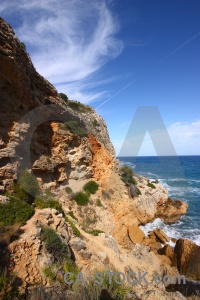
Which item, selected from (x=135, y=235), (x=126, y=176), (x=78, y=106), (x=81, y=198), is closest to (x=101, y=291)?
(x=135, y=235)

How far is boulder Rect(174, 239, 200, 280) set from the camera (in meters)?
12.9

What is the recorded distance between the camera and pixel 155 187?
27953 mm

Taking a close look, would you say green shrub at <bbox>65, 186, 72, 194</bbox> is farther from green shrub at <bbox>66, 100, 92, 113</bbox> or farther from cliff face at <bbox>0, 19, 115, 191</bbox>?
green shrub at <bbox>66, 100, 92, 113</bbox>

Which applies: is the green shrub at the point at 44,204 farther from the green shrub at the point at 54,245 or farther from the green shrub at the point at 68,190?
the green shrub at the point at 68,190

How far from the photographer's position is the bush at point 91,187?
19788 mm

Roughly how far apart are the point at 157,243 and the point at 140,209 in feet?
16.9

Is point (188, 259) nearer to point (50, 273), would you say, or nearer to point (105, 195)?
point (105, 195)

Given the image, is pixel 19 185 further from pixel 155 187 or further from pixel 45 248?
pixel 155 187

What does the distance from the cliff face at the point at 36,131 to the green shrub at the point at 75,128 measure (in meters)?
0.32

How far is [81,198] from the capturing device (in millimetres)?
18453

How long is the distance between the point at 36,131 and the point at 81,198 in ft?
23.8

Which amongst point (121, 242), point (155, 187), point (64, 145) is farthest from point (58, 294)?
point (155, 187)

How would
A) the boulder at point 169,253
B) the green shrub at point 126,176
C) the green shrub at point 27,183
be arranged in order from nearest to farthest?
the green shrub at point 27,183 → the boulder at point 169,253 → the green shrub at point 126,176

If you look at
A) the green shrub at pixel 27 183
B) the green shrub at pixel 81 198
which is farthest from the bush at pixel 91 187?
the green shrub at pixel 27 183
